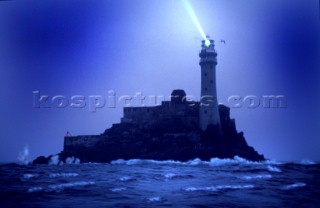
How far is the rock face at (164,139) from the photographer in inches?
1481

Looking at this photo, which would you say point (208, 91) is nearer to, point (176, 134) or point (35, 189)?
point (176, 134)

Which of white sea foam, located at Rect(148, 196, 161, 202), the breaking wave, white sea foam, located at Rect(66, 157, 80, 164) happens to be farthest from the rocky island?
white sea foam, located at Rect(148, 196, 161, 202)

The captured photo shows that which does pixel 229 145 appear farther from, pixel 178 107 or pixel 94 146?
pixel 94 146

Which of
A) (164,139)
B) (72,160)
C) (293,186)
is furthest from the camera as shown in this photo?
(72,160)

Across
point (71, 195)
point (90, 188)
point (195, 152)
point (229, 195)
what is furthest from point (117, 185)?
point (195, 152)

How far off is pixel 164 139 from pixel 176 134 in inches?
58.1

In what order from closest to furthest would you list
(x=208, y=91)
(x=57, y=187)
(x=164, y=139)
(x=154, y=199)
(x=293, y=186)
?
(x=154, y=199) → (x=57, y=187) → (x=293, y=186) → (x=164, y=139) → (x=208, y=91)

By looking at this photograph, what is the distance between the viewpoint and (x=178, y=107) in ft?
138

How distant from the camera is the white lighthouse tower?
130ft

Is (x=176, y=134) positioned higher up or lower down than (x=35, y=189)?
Result: higher up

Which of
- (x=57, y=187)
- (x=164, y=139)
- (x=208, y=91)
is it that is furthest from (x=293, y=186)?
(x=208, y=91)

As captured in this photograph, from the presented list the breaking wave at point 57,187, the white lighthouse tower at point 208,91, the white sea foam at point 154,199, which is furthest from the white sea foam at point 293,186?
the white lighthouse tower at point 208,91

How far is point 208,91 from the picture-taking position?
39.8m

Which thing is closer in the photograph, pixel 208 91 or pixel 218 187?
pixel 218 187
